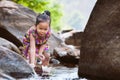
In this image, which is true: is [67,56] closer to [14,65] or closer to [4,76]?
[14,65]

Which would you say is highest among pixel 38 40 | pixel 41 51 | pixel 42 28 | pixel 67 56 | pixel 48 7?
pixel 42 28

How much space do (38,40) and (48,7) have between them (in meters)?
29.6

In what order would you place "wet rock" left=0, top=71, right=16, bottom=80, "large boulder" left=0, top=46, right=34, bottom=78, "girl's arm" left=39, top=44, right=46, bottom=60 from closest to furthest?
"wet rock" left=0, top=71, right=16, bottom=80 < "large boulder" left=0, top=46, right=34, bottom=78 < "girl's arm" left=39, top=44, right=46, bottom=60

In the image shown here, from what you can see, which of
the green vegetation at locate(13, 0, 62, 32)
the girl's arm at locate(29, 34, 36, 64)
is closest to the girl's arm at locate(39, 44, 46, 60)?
the girl's arm at locate(29, 34, 36, 64)

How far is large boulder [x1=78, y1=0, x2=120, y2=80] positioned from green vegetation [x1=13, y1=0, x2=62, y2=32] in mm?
18683

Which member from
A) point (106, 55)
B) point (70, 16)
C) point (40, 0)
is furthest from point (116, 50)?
point (70, 16)

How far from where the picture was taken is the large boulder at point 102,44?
6.12m

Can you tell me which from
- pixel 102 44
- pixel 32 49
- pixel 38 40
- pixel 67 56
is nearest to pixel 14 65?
pixel 102 44

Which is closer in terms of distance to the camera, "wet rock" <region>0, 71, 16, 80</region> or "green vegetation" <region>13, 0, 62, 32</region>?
"wet rock" <region>0, 71, 16, 80</region>

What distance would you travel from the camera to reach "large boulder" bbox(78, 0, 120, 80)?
6121 millimetres

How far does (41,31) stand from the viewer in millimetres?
7883

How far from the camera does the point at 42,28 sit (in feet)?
25.8

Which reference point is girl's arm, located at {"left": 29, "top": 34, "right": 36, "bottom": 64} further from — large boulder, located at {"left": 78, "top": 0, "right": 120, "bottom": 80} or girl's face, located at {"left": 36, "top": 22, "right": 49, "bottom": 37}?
large boulder, located at {"left": 78, "top": 0, "right": 120, "bottom": 80}

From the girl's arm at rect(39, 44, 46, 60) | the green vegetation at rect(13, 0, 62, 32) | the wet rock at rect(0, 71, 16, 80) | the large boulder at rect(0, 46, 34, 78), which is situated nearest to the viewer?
the wet rock at rect(0, 71, 16, 80)
